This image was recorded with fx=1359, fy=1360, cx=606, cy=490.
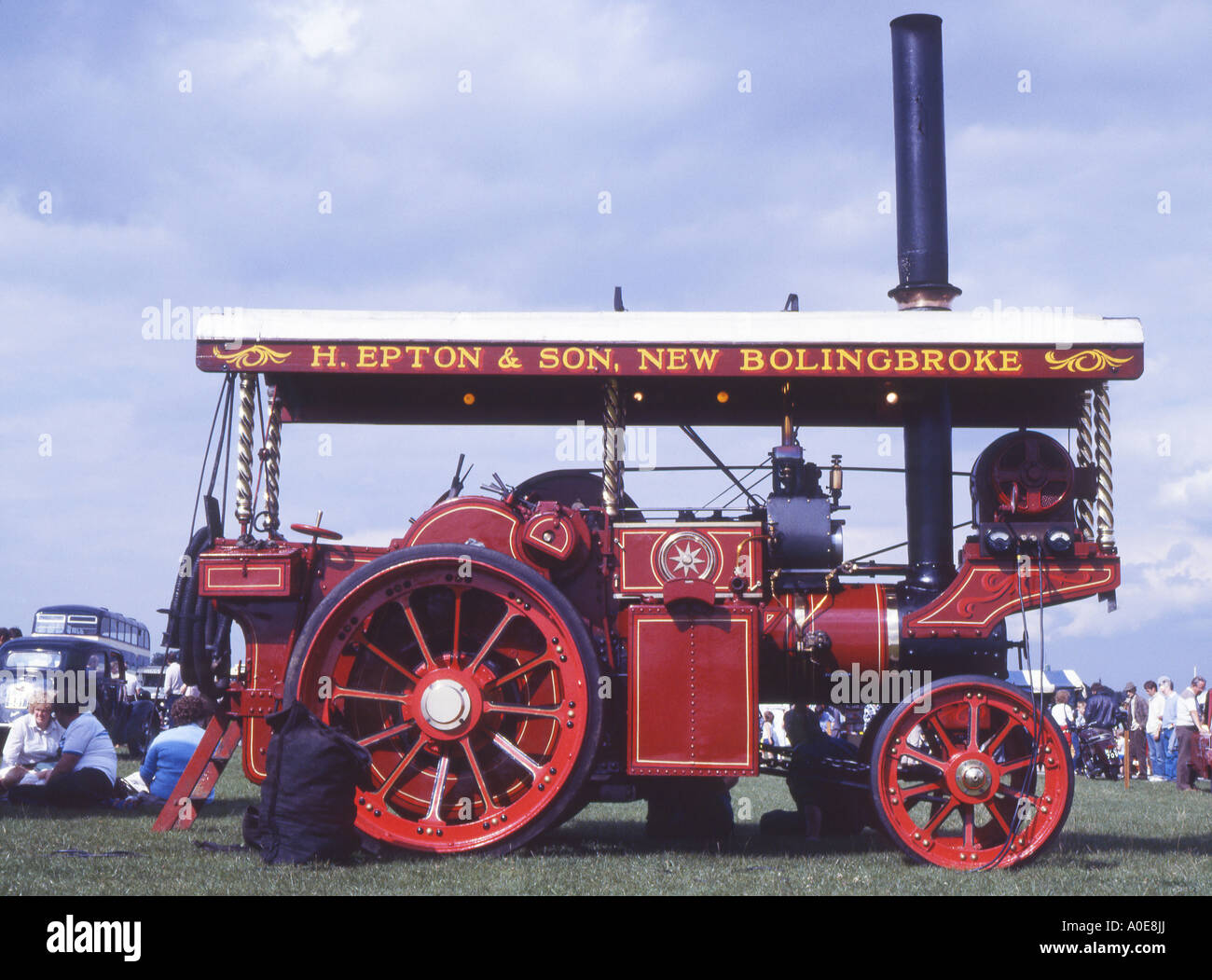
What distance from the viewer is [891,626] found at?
24.9 ft

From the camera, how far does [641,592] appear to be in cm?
741

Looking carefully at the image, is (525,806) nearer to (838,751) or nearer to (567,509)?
(567,509)

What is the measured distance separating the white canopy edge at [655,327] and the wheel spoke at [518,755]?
216cm

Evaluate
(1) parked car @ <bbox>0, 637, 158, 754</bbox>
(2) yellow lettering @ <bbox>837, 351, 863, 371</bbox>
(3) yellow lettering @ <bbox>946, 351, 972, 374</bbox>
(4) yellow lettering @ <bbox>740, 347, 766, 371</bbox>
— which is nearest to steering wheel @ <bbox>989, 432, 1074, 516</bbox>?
(3) yellow lettering @ <bbox>946, 351, 972, 374</bbox>

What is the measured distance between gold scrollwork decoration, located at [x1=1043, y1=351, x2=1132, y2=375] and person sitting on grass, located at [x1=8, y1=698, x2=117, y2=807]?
762 cm

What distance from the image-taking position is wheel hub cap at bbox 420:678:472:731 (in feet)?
23.6

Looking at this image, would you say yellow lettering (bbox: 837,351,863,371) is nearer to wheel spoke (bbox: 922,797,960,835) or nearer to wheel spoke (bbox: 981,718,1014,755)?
→ wheel spoke (bbox: 981,718,1014,755)

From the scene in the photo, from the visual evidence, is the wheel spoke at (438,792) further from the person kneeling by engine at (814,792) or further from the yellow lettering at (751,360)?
the yellow lettering at (751,360)

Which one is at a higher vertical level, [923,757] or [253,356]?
[253,356]

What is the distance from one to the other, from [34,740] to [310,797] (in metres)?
5.22

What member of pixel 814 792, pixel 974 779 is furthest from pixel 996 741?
pixel 814 792

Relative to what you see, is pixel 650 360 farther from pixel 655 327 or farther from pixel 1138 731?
pixel 1138 731

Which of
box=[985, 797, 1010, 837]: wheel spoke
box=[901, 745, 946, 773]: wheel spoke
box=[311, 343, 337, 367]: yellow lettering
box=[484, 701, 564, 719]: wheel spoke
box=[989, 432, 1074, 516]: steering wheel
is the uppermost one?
box=[311, 343, 337, 367]: yellow lettering

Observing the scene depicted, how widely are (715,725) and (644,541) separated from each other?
1061 millimetres
